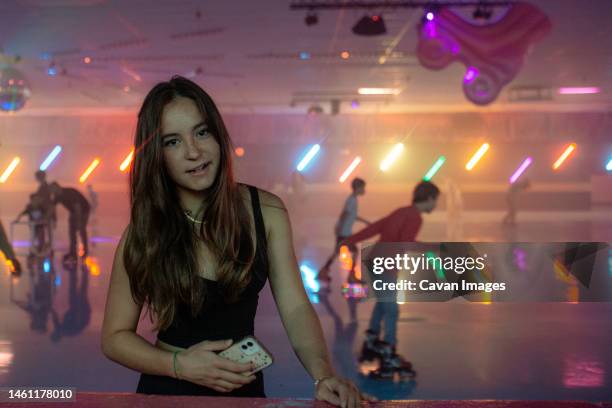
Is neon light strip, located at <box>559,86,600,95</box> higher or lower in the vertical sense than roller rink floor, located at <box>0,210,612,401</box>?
higher

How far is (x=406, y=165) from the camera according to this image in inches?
766

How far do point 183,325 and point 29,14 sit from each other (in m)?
7.78

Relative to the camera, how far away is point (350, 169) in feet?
63.7

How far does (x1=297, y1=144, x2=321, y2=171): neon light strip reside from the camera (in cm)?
1884

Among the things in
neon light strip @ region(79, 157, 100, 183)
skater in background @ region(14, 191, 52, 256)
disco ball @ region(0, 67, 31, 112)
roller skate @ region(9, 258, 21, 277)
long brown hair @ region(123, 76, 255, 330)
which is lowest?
long brown hair @ region(123, 76, 255, 330)

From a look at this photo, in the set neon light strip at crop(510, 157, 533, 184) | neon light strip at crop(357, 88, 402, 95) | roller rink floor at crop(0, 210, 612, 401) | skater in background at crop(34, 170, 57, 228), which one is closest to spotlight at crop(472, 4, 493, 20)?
roller rink floor at crop(0, 210, 612, 401)

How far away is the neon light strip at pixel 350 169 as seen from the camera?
19.3 metres

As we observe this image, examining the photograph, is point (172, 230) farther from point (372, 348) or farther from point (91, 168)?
point (91, 168)

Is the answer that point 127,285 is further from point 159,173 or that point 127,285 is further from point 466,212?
point 466,212

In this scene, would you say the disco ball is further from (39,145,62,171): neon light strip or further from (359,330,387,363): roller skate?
(39,145,62,171): neon light strip

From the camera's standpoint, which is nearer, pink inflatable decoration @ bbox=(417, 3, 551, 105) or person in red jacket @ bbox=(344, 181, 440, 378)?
person in red jacket @ bbox=(344, 181, 440, 378)

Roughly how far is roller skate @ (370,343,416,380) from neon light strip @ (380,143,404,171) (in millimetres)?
15421

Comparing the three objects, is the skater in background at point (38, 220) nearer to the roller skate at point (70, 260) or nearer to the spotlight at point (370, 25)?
the roller skate at point (70, 260)


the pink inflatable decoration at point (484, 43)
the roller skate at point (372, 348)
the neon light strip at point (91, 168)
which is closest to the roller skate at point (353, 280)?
the roller skate at point (372, 348)
